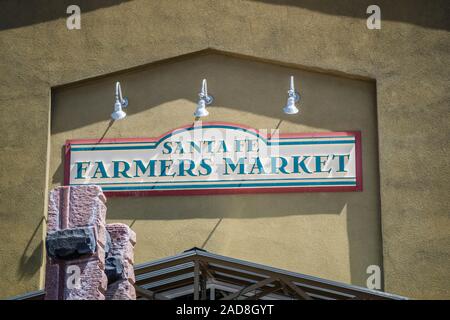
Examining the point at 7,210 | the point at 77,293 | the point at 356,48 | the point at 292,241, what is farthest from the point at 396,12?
the point at 77,293

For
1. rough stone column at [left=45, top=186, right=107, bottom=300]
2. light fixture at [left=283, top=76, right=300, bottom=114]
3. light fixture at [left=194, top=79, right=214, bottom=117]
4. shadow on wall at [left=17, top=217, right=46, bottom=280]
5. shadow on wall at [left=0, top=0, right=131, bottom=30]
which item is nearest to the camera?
rough stone column at [left=45, top=186, right=107, bottom=300]

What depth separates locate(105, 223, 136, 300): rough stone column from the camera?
12.5m

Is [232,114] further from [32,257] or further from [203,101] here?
[32,257]

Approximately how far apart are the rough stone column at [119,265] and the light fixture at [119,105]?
5.51m

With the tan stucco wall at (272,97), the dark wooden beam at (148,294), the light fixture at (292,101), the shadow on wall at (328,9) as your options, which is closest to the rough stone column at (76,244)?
the dark wooden beam at (148,294)

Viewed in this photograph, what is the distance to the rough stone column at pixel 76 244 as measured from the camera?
38.9 ft

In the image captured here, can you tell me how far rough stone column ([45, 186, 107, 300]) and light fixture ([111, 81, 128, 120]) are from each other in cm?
603

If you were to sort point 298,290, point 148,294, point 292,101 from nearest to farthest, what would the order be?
point 298,290
point 148,294
point 292,101

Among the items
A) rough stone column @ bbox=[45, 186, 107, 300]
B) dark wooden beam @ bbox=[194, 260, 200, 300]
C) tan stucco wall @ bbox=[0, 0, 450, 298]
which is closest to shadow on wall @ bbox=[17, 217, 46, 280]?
tan stucco wall @ bbox=[0, 0, 450, 298]

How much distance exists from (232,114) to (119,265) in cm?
648

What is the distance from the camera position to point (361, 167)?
18219 mm

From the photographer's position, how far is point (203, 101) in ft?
59.3

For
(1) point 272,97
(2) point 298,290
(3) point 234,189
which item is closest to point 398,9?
(1) point 272,97

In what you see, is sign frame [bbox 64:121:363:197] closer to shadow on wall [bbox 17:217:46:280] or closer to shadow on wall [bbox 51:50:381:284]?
shadow on wall [bbox 51:50:381:284]
